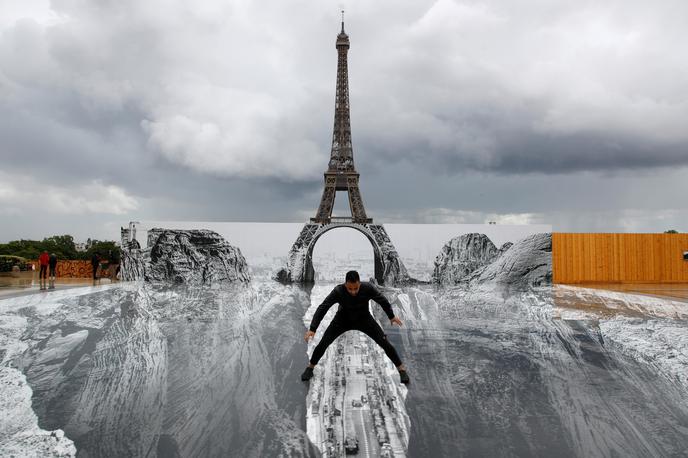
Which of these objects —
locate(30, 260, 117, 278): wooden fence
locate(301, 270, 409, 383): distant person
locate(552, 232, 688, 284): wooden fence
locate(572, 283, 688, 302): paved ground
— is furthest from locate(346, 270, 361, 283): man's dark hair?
locate(30, 260, 117, 278): wooden fence

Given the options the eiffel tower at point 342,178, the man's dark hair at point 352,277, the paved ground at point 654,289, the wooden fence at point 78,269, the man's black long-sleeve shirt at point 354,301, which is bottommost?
the paved ground at point 654,289

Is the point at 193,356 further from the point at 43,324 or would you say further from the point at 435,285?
the point at 435,285

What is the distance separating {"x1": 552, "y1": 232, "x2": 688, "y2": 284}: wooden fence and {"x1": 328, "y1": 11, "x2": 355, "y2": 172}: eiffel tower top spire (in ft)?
40.4

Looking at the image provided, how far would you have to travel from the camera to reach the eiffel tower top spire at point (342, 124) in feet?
76.4

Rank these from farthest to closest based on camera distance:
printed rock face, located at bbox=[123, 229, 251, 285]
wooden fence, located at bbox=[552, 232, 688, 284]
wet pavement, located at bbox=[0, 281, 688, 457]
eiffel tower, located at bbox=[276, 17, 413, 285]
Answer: eiffel tower, located at bbox=[276, 17, 413, 285], printed rock face, located at bbox=[123, 229, 251, 285], wooden fence, located at bbox=[552, 232, 688, 284], wet pavement, located at bbox=[0, 281, 688, 457]

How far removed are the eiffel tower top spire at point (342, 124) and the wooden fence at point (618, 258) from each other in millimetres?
12307

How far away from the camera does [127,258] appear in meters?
15.0

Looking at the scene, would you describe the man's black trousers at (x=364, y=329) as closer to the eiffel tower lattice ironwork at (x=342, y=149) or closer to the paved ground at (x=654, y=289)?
the paved ground at (x=654, y=289)

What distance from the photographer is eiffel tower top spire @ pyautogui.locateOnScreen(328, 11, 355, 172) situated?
2330cm

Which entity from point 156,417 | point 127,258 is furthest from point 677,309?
point 127,258

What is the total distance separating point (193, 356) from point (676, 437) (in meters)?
5.31

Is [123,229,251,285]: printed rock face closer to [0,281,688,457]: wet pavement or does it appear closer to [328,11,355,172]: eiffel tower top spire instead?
[0,281,688,457]: wet pavement

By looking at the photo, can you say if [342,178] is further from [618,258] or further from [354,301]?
[354,301]

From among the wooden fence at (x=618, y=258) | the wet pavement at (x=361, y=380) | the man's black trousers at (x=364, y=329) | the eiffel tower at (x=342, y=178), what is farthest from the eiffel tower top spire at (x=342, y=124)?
the man's black trousers at (x=364, y=329)
